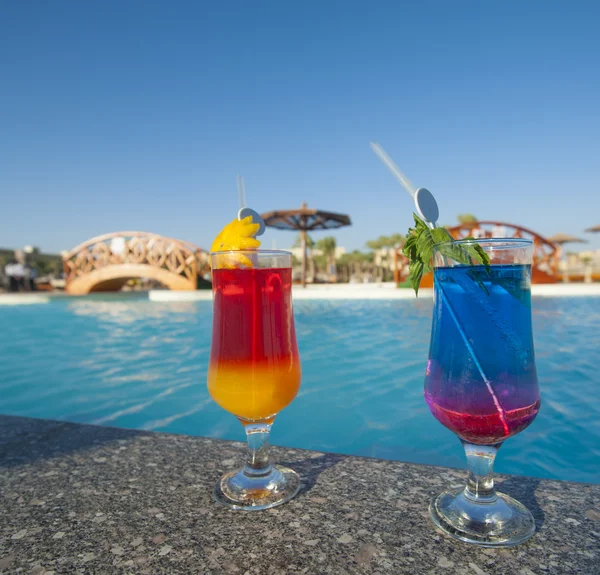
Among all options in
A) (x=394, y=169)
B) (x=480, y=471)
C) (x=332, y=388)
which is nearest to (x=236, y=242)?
(x=394, y=169)

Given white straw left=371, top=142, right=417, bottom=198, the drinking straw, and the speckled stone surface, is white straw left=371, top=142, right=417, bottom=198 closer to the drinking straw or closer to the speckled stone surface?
the drinking straw

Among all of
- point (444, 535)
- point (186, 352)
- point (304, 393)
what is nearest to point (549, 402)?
point (304, 393)

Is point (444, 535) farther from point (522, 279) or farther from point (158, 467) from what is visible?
point (158, 467)

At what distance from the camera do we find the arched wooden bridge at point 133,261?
25.5 metres

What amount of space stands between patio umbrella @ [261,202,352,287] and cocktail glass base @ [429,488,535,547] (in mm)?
17050

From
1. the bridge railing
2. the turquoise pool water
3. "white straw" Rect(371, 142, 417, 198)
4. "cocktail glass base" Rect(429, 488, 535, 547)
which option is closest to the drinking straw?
"white straw" Rect(371, 142, 417, 198)

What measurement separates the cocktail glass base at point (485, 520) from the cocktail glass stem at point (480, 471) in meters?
0.01

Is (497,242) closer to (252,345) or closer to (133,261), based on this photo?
(252,345)

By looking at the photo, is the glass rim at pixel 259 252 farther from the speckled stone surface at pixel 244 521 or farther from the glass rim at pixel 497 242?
the speckled stone surface at pixel 244 521

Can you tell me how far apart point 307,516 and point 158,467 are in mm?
590

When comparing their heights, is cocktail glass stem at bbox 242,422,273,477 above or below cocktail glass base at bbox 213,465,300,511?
above

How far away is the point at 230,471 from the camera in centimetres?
140

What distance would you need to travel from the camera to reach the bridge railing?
2552 cm

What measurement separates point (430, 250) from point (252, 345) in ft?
1.84
